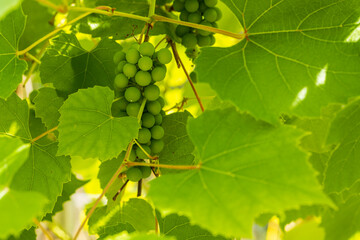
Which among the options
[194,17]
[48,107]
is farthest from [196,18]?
[48,107]

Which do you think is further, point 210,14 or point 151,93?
point 210,14

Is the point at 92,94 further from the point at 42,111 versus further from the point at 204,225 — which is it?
the point at 204,225

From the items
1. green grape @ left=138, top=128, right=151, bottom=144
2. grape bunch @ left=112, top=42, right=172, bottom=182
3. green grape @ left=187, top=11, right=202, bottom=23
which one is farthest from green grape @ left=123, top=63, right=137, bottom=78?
green grape @ left=187, top=11, right=202, bottom=23

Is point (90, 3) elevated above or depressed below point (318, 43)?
above

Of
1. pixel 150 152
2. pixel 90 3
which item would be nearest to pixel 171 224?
pixel 150 152

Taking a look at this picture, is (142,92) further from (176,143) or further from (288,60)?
(288,60)

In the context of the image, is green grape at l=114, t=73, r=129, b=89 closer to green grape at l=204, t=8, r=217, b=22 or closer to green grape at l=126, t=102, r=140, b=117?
green grape at l=126, t=102, r=140, b=117

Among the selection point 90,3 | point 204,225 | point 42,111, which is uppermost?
point 90,3
